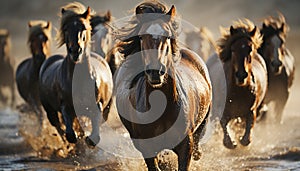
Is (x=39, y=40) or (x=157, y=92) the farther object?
(x=39, y=40)

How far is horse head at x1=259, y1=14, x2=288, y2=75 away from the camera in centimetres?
957

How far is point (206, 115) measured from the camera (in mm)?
6180

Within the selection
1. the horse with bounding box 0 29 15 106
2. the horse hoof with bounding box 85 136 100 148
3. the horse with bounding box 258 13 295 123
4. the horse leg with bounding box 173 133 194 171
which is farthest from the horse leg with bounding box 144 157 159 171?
the horse with bounding box 0 29 15 106

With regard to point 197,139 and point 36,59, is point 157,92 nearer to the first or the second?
point 197,139

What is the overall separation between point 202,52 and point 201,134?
586cm

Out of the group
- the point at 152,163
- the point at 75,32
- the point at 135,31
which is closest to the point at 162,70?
the point at 135,31

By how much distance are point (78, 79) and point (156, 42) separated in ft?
10.3

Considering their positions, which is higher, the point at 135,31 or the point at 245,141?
the point at 135,31

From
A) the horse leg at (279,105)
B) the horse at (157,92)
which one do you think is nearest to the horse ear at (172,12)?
the horse at (157,92)

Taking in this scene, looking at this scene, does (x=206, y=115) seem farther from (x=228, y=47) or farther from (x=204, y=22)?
(x=204, y=22)

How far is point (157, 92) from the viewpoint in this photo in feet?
16.1

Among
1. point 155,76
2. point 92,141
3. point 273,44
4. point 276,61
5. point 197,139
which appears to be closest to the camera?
point 155,76

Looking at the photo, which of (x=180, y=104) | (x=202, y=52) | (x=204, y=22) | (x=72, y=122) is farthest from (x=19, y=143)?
(x=204, y=22)

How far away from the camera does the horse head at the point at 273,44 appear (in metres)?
9.57
